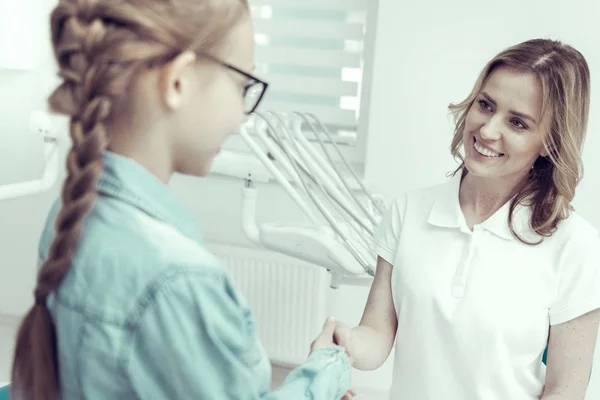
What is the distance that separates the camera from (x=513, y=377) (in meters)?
1.35

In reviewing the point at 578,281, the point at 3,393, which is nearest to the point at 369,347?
the point at 578,281

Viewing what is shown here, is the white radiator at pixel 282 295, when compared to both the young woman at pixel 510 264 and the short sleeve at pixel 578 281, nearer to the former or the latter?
the young woman at pixel 510 264

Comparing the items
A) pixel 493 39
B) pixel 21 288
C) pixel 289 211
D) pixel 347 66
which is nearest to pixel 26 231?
pixel 21 288

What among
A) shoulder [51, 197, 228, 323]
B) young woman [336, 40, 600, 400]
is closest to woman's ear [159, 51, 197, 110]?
shoulder [51, 197, 228, 323]

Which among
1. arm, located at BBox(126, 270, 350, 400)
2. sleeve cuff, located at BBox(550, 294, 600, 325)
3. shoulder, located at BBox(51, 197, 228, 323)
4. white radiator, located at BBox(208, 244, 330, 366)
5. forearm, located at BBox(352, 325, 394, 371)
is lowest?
white radiator, located at BBox(208, 244, 330, 366)

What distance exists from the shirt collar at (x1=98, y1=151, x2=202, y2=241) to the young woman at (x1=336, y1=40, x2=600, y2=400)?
74 cm

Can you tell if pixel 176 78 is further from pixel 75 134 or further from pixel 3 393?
pixel 3 393

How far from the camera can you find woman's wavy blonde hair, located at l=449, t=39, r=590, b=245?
130cm

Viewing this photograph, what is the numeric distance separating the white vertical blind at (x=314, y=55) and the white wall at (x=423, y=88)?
296 mm

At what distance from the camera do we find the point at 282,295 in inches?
107

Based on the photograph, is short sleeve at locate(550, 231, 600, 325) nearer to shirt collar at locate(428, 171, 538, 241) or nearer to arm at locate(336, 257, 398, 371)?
shirt collar at locate(428, 171, 538, 241)

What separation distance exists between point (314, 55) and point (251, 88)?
2.00m

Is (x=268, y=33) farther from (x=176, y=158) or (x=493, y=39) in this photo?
(x=176, y=158)

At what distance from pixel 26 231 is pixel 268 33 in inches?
56.9
